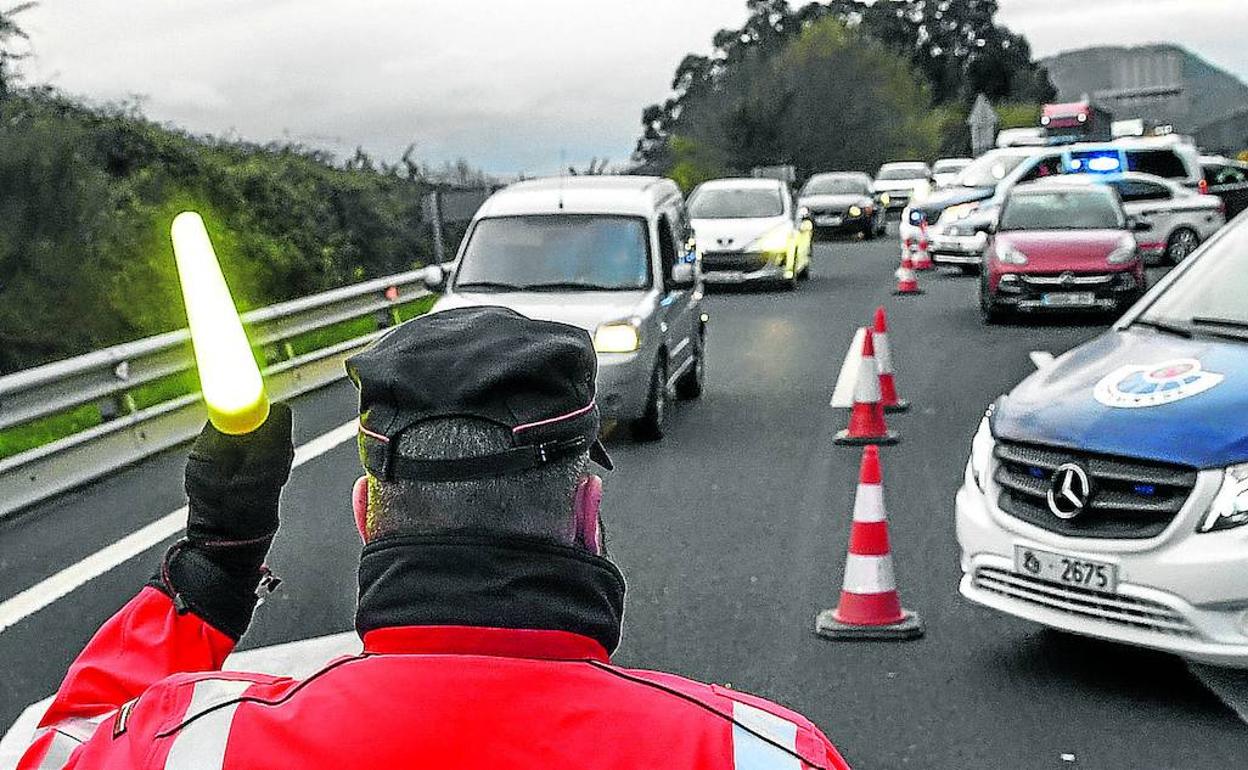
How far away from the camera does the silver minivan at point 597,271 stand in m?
13.3

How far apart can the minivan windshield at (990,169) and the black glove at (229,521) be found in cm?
3267

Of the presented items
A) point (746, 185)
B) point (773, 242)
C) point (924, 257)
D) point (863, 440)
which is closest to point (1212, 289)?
point (863, 440)

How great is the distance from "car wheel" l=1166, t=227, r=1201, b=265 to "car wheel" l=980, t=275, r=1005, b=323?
7.40 metres

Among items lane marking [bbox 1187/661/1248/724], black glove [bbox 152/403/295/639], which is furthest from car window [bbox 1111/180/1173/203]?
black glove [bbox 152/403/295/639]

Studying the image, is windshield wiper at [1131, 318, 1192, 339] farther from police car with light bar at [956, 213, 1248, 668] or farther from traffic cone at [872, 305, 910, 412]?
traffic cone at [872, 305, 910, 412]

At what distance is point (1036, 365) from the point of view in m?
17.7

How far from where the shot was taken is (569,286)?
14.0m

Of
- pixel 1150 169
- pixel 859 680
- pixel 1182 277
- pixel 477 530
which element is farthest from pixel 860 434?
pixel 1150 169

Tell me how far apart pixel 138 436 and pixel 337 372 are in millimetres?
4433

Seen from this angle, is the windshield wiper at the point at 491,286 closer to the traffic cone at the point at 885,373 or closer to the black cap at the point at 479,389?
the traffic cone at the point at 885,373

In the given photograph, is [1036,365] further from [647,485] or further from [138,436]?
[138,436]

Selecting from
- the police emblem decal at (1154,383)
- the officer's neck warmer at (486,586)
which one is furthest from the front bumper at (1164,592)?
the officer's neck warmer at (486,586)

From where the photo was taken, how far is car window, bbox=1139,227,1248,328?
7.85 metres

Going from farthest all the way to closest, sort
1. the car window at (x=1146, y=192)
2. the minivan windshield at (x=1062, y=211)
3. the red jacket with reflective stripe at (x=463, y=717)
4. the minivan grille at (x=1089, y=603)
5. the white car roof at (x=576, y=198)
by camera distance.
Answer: the car window at (x=1146, y=192)
the minivan windshield at (x=1062, y=211)
the white car roof at (x=576, y=198)
the minivan grille at (x=1089, y=603)
the red jacket with reflective stripe at (x=463, y=717)
